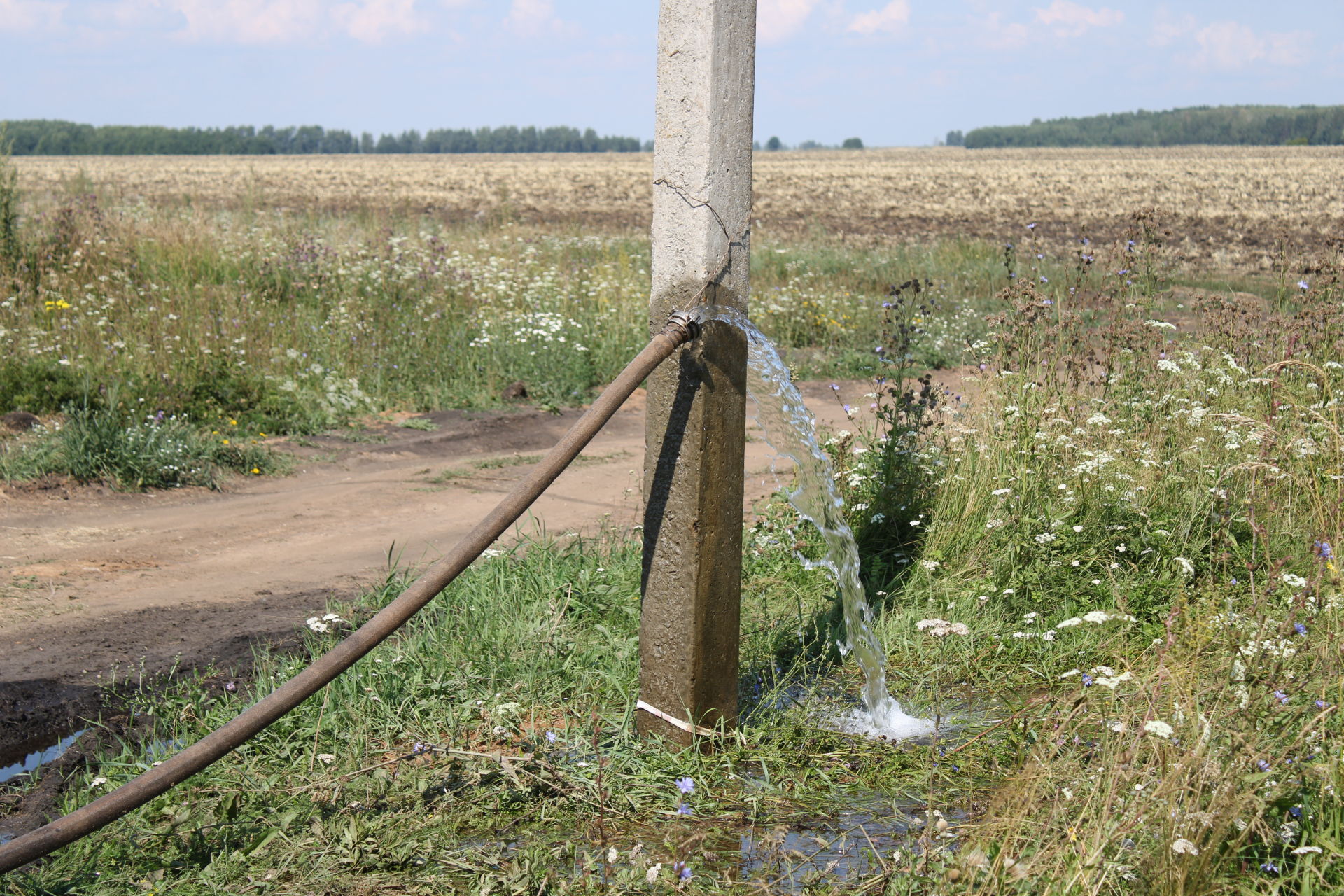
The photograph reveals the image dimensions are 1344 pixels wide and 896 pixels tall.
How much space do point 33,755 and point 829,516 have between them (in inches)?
114

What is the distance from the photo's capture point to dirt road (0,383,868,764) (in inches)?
157

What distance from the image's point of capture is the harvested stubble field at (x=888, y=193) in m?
23.7

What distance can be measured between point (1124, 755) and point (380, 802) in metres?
1.96

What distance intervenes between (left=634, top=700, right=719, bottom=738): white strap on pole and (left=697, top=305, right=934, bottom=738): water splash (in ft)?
1.71

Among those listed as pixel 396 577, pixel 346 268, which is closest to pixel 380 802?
pixel 396 577

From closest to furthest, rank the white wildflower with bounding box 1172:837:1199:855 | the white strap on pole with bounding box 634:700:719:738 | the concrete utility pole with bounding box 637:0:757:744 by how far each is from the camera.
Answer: the white wildflower with bounding box 1172:837:1199:855 → the concrete utility pole with bounding box 637:0:757:744 → the white strap on pole with bounding box 634:700:719:738

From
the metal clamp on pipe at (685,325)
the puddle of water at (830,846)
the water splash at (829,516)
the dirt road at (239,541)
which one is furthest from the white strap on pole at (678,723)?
the dirt road at (239,541)

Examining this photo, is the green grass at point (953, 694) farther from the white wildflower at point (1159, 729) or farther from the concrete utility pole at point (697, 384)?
the concrete utility pole at point (697, 384)

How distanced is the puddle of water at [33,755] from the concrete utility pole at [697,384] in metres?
1.91

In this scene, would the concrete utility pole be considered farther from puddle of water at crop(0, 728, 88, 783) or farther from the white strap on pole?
puddle of water at crop(0, 728, 88, 783)

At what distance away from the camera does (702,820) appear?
2.87m

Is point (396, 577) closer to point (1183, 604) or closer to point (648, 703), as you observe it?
point (648, 703)

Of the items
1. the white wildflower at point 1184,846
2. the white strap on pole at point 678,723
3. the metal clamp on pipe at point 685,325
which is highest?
the metal clamp on pipe at point 685,325

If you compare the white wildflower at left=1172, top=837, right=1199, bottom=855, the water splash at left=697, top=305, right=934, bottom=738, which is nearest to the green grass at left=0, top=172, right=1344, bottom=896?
the white wildflower at left=1172, top=837, right=1199, bottom=855
